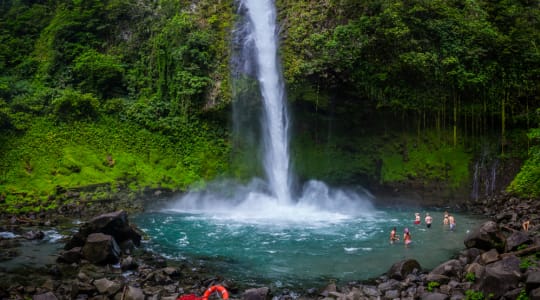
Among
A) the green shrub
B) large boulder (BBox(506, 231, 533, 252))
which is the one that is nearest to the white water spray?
the green shrub

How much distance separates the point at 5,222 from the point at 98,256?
7866mm

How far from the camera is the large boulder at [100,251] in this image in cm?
1263

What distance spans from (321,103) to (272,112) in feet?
9.47

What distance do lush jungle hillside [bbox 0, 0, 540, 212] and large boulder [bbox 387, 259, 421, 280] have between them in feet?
40.6

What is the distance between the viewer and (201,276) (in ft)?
39.0

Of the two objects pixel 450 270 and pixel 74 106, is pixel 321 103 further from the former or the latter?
pixel 450 270

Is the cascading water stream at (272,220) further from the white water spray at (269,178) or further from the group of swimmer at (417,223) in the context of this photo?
the group of swimmer at (417,223)

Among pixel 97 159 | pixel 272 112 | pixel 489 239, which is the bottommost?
pixel 489 239

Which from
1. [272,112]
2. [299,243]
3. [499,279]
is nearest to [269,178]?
[272,112]

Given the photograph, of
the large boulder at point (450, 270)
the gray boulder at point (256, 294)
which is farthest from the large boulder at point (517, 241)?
the gray boulder at point (256, 294)

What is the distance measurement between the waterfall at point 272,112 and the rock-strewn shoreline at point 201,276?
1204 cm

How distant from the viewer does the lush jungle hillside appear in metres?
23.8

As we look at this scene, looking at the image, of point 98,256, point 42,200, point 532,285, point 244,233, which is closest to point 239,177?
point 244,233

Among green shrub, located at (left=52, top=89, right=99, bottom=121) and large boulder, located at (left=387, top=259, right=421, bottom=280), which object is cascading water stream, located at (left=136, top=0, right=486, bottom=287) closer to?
A: large boulder, located at (left=387, top=259, right=421, bottom=280)
